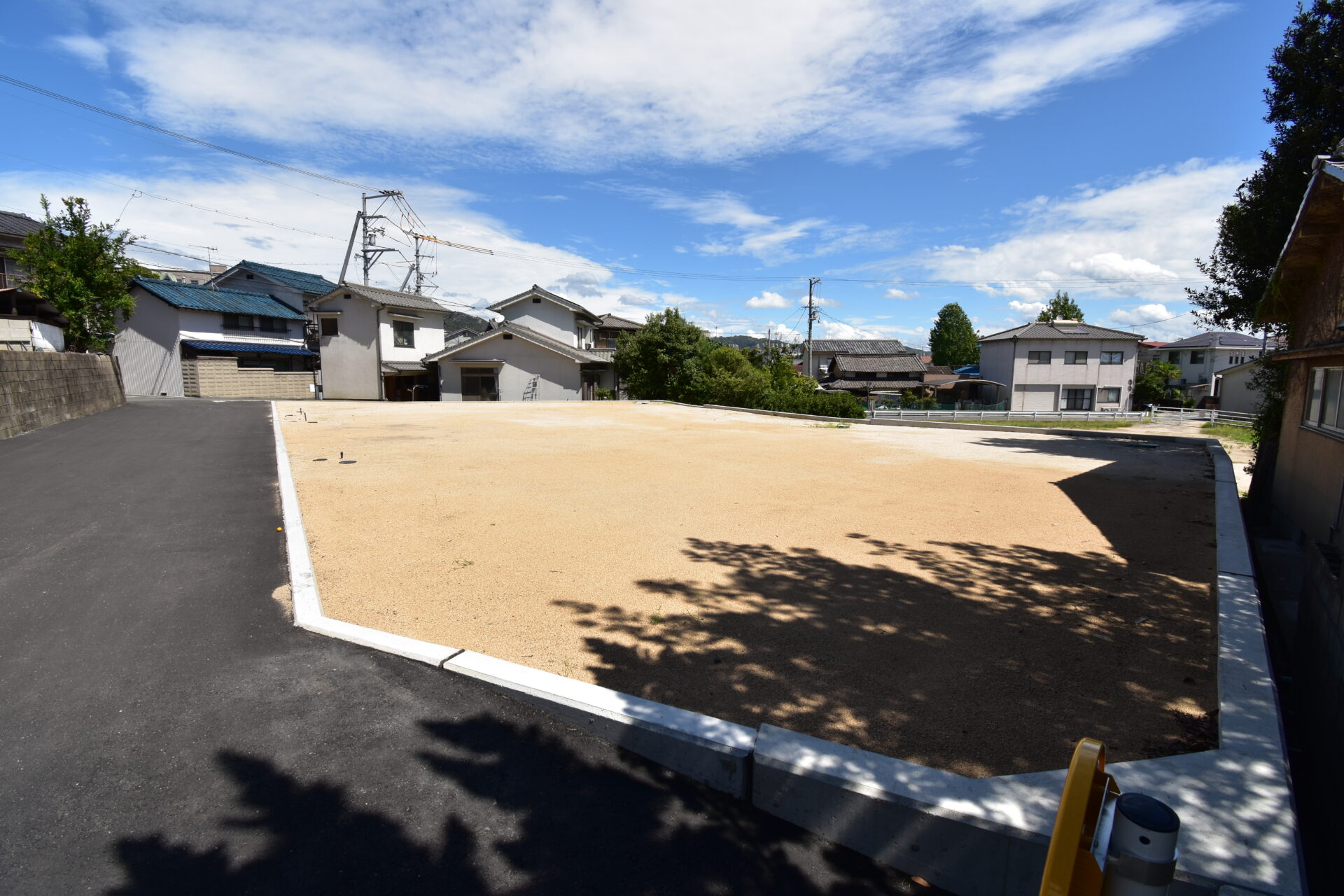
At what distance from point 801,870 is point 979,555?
4375 millimetres

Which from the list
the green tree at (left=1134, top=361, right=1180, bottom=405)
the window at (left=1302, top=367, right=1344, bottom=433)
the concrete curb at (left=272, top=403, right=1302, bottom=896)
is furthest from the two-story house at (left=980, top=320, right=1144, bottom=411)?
the concrete curb at (left=272, top=403, right=1302, bottom=896)

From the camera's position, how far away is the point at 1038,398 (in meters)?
44.6

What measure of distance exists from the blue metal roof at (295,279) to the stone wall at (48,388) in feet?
72.1

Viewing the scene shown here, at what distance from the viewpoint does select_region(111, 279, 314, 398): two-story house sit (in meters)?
32.2

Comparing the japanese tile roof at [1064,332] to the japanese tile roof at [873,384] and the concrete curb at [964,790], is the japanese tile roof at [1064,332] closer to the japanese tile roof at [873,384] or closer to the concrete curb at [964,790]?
the japanese tile roof at [873,384]

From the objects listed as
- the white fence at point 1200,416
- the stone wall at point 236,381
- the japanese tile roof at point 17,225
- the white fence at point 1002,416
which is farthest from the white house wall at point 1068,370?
the japanese tile roof at point 17,225

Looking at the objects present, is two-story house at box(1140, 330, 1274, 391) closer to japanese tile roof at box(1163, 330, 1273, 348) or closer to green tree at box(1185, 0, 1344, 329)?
japanese tile roof at box(1163, 330, 1273, 348)

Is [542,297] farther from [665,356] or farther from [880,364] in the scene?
[880,364]

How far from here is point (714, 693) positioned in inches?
132

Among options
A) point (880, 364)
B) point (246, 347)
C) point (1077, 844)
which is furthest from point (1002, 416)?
point (246, 347)

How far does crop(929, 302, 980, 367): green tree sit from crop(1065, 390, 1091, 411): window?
23932 millimetres

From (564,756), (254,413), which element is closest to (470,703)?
(564,756)

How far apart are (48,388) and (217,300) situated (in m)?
22.6

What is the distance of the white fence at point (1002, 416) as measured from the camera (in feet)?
112
